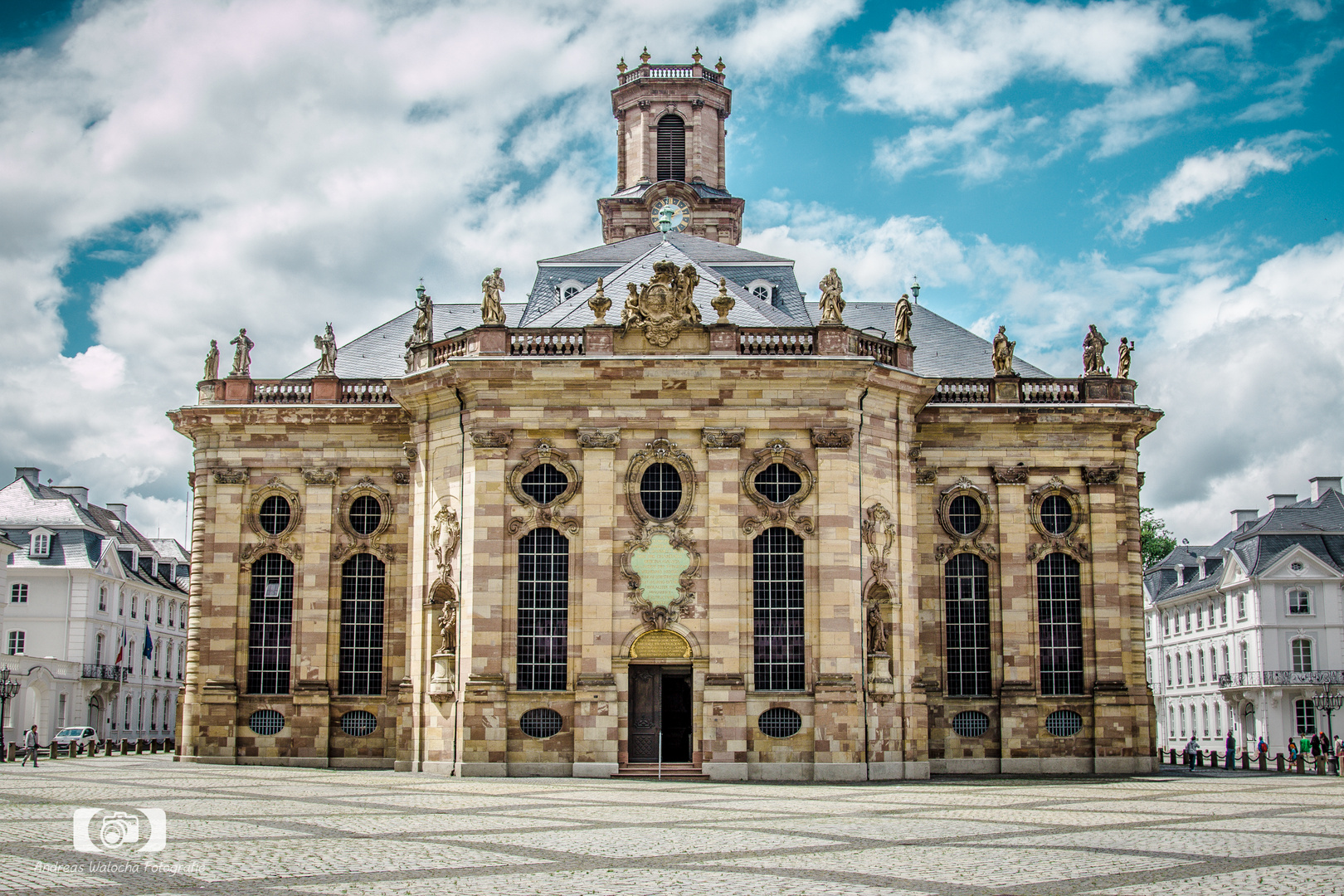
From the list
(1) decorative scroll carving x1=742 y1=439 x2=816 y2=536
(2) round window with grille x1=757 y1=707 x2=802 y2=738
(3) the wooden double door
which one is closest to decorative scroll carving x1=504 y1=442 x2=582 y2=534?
(3) the wooden double door

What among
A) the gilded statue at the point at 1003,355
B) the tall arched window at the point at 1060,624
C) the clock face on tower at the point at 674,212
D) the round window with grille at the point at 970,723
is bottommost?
the round window with grille at the point at 970,723

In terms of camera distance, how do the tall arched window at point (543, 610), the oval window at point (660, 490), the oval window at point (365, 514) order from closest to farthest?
the tall arched window at point (543, 610), the oval window at point (660, 490), the oval window at point (365, 514)

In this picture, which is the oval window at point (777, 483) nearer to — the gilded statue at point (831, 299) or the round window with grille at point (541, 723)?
the gilded statue at point (831, 299)

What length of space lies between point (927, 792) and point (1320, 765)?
64.5ft

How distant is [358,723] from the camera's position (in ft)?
133

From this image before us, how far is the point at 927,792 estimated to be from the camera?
99.0 ft

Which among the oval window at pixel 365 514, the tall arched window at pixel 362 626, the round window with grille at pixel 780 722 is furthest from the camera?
the oval window at pixel 365 514

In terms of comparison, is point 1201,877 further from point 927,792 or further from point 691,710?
point 691,710

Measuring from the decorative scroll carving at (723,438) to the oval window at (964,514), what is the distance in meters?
8.68

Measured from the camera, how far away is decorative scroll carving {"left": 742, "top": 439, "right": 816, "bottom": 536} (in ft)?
119

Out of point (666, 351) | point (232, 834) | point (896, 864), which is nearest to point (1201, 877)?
point (896, 864)

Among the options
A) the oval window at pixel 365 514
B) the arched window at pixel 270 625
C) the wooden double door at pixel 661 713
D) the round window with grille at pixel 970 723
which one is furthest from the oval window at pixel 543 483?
the round window with grille at pixel 970 723

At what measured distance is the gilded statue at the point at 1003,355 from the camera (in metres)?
42.4

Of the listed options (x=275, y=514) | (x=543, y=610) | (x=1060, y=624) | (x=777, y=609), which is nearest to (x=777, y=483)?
(x=777, y=609)
